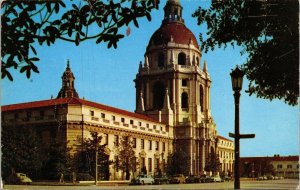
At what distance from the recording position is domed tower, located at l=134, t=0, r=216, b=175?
262ft

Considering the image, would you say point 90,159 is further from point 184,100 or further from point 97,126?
point 184,100

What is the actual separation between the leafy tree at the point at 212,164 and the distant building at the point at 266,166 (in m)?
3.97

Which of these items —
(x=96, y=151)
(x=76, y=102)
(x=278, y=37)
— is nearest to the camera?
(x=278, y=37)

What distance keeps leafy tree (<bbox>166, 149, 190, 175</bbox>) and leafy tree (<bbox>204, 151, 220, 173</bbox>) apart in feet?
21.4

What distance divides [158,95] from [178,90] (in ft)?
13.3

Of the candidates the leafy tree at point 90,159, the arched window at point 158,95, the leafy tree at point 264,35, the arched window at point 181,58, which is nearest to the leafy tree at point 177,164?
the arched window at point 158,95

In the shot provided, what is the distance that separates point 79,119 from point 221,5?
43.2 metres

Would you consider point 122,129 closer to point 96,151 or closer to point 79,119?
point 79,119

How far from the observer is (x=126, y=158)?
59469 millimetres

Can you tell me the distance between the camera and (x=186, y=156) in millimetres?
74062

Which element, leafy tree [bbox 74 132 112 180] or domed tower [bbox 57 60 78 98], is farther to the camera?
leafy tree [bbox 74 132 112 180]

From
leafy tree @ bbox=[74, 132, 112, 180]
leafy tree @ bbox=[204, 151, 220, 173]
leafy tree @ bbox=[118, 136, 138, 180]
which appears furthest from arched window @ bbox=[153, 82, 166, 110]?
leafy tree @ bbox=[74, 132, 112, 180]

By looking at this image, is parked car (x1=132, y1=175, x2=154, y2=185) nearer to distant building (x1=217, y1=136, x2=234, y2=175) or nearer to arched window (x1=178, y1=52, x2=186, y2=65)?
arched window (x1=178, y1=52, x2=186, y2=65)

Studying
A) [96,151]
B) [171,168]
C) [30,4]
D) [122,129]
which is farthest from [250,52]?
[171,168]
